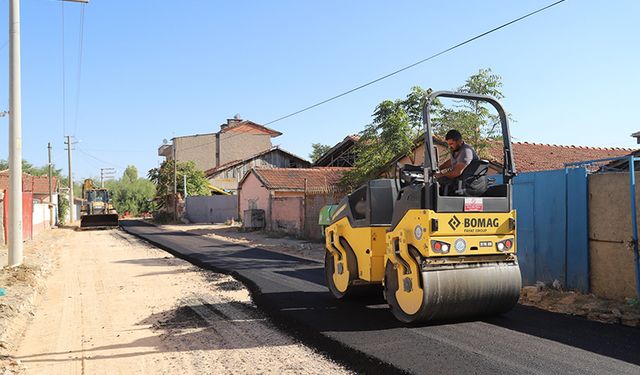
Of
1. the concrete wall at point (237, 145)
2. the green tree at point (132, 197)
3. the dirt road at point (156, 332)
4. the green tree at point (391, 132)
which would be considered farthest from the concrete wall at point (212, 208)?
the green tree at point (132, 197)

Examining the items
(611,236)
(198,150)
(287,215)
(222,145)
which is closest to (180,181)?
(198,150)

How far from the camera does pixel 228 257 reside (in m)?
13.9

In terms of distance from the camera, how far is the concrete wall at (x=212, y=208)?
38031mm

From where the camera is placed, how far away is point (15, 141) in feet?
37.8

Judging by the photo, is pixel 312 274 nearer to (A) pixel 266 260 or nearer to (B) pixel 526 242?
(A) pixel 266 260

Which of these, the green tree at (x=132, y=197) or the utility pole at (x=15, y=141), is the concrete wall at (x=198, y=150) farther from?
the utility pole at (x=15, y=141)

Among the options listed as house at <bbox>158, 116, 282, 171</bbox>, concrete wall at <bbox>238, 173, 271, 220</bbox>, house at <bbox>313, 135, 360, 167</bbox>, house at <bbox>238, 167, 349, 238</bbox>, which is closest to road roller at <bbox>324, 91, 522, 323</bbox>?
house at <bbox>238, 167, 349, 238</bbox>

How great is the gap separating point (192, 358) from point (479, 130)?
10.0m

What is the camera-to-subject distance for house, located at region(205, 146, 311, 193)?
155ft

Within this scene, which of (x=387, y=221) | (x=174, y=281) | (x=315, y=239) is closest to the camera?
(x=387, y=221)

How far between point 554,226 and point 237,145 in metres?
50.3

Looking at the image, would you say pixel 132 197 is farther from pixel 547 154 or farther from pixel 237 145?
pixel 547 154

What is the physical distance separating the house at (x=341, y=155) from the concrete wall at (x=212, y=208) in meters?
7.41

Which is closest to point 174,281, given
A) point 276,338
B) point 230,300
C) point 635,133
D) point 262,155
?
point 230,300
